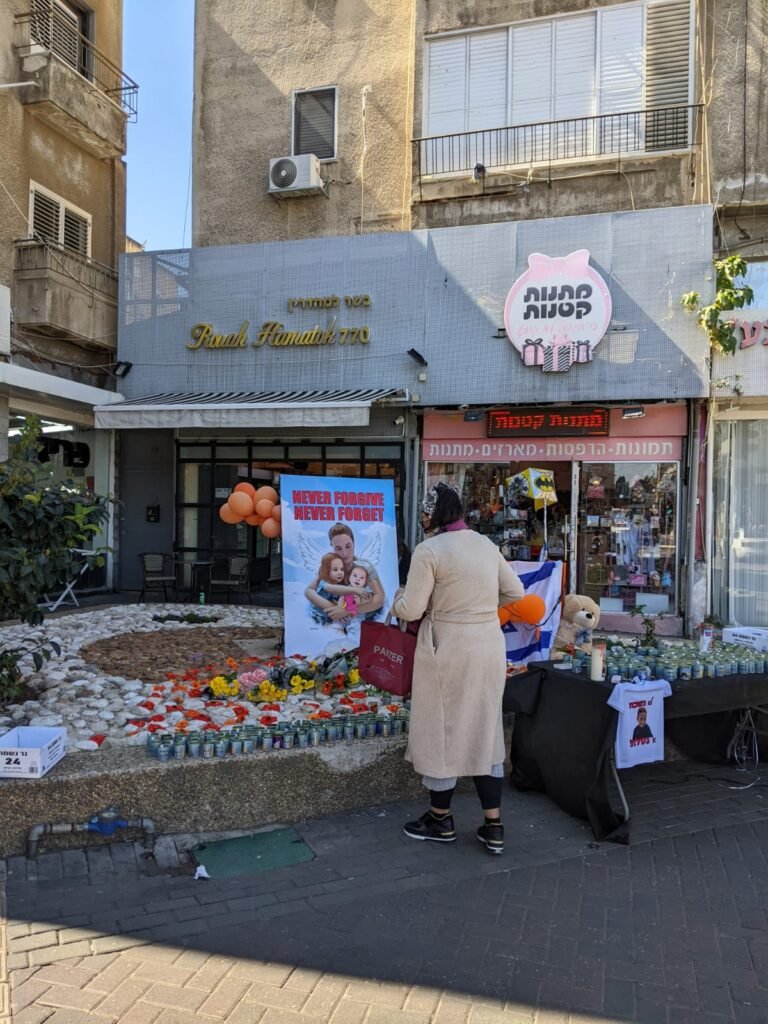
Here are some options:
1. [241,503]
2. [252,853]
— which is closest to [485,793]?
[252,853]

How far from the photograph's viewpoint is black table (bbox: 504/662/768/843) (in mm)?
4359

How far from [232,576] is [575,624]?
6.63 metres

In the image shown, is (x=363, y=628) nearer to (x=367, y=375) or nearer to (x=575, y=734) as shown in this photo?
(x=575, y=734)

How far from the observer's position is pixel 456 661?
4035 mm

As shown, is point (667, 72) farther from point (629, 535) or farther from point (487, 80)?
point (629, 535)

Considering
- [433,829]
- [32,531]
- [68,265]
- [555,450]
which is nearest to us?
[433,829]

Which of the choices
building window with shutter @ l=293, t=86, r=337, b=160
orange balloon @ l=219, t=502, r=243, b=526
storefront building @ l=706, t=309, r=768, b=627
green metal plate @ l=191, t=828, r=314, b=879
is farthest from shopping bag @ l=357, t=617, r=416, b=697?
building window with shutter @ l=293, t=86, r=337, b=160

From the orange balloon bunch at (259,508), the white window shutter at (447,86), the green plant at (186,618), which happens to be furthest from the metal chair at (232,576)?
the white window shutter at (447,86)

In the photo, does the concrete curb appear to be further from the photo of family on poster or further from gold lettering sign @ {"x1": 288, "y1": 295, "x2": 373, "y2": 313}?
gold lettering sign @ {"x1": 288, "y1": 295, "x2": 373, "y2": 313}

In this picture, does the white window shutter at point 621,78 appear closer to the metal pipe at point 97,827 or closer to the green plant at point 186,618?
the green plant at point 186,618

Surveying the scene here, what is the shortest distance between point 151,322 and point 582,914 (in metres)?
11.4

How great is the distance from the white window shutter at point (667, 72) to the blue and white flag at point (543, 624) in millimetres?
7434

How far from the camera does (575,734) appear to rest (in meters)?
4.56

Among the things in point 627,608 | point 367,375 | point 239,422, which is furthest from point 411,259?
point 627,608
